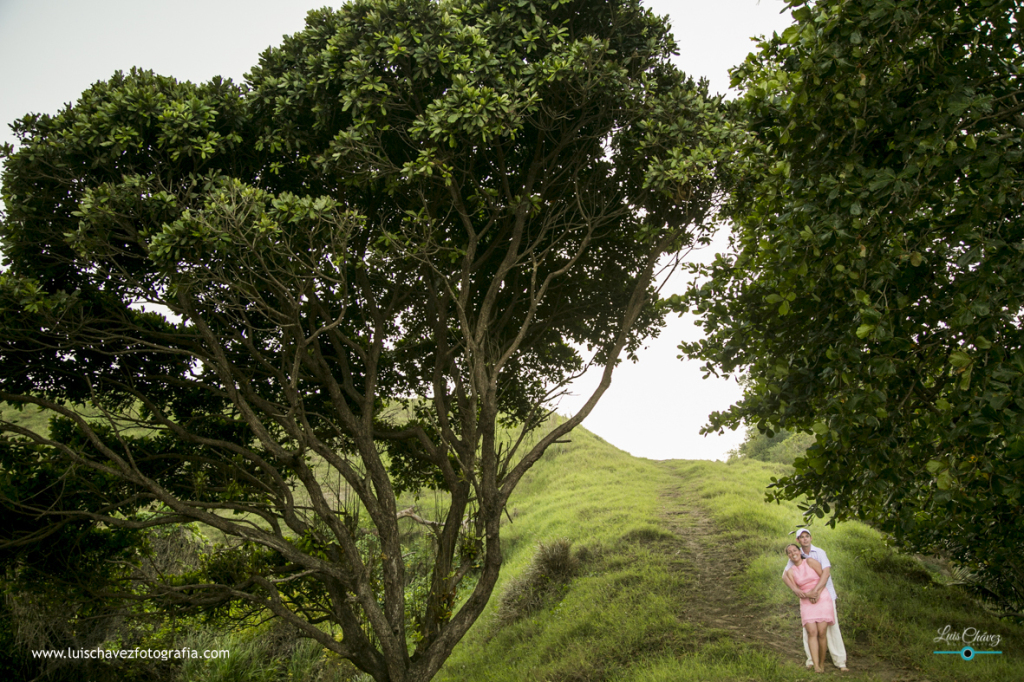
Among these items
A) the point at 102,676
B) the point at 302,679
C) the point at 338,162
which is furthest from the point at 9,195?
the point at 302,679

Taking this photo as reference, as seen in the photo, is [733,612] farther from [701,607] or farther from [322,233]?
[322,233]

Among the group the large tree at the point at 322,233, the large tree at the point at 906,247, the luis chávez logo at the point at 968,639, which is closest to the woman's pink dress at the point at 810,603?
the luis chávez logo at the point at 968,639

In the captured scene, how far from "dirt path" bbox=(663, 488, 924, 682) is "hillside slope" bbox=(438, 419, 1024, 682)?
0.03 meters

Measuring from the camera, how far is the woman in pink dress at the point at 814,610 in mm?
7422

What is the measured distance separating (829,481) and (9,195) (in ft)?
32.1

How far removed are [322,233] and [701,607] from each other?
834 centimetres

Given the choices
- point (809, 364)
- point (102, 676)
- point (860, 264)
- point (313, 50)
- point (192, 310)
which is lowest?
point (102, 676)

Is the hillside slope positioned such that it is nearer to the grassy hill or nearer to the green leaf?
the grassy hill

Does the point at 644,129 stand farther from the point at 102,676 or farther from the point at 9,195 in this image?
the point at 102,676

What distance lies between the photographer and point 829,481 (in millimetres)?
4547

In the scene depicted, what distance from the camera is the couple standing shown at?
292 inches

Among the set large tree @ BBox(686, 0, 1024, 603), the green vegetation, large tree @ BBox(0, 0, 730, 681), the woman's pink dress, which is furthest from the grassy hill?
the green vegetation

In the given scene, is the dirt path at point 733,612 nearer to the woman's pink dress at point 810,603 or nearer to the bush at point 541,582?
the woman's pink dress at point 810,603

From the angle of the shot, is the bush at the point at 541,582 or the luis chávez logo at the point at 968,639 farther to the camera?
the bush at the point at 541,582
